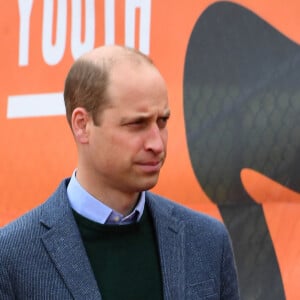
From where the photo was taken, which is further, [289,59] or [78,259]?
[289,59]

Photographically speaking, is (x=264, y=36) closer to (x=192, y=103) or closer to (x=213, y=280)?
(x=192, y=103)

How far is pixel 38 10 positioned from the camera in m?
3.54

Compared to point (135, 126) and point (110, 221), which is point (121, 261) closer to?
point (110, 221)

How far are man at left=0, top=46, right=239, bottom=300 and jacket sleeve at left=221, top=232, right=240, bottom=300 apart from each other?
43 mm

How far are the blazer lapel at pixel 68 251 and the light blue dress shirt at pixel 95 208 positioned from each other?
2 centimetres

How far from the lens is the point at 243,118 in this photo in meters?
3.04

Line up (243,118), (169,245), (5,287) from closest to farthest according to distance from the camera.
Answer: (5,287) < (169,245) < (243,118)

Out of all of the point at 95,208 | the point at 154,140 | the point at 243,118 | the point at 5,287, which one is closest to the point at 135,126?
the point at 154,140

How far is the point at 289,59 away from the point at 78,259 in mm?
1184

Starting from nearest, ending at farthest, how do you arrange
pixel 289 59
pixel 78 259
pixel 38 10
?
pixel 78 259, pixel 289 59, pixel 38 10

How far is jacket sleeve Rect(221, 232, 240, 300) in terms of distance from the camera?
223cm

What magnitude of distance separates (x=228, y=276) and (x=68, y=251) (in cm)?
39

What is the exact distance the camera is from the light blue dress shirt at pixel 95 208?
2.10m

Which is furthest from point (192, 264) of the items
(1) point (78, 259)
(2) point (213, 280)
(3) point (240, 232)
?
(3) point (240, 232)
